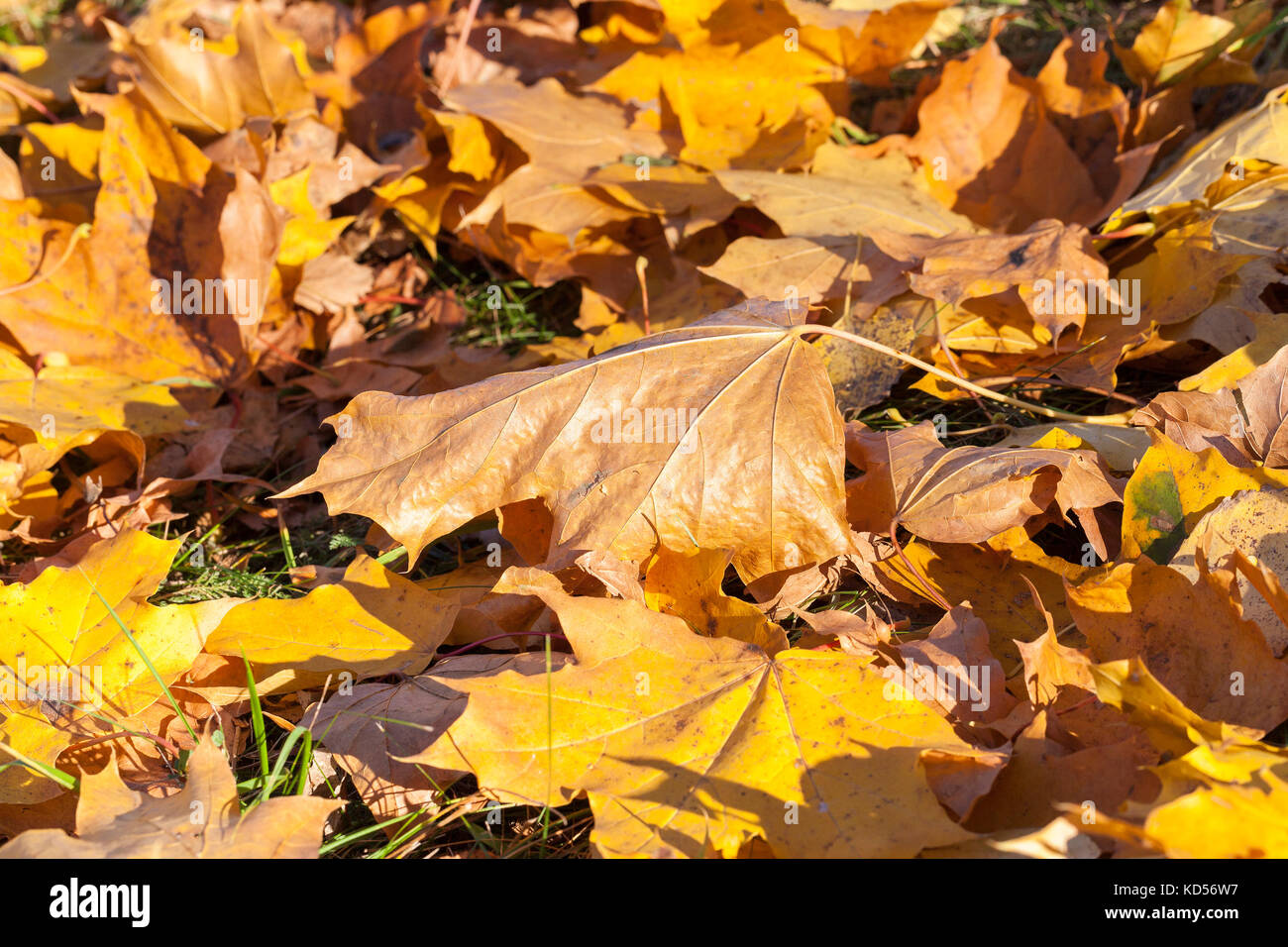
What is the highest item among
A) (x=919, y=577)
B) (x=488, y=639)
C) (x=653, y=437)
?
(x=653, y=437)

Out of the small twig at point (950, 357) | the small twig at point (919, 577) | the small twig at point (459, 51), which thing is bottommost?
the small twig at point (919, 577)

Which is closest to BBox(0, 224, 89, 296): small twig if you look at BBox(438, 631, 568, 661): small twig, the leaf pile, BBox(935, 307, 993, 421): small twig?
the leaf pile

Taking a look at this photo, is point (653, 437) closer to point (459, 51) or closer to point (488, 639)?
point (488, 639)

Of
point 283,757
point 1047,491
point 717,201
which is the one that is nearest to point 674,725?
point 283,757

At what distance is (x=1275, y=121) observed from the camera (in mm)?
1829

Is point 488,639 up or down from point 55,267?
down

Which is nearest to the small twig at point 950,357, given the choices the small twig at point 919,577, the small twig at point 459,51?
the small twig at point 919,577

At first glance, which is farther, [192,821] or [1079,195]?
[1079,195]

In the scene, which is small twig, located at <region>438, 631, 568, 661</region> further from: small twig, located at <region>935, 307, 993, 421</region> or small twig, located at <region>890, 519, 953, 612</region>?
small twig, located at <region>935, 307, 993, 421</region>

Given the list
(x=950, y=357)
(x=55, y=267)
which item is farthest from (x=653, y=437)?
(x=55, y=267)

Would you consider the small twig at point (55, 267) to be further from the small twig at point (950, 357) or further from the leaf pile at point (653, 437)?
the small twig at point (950, 357)
